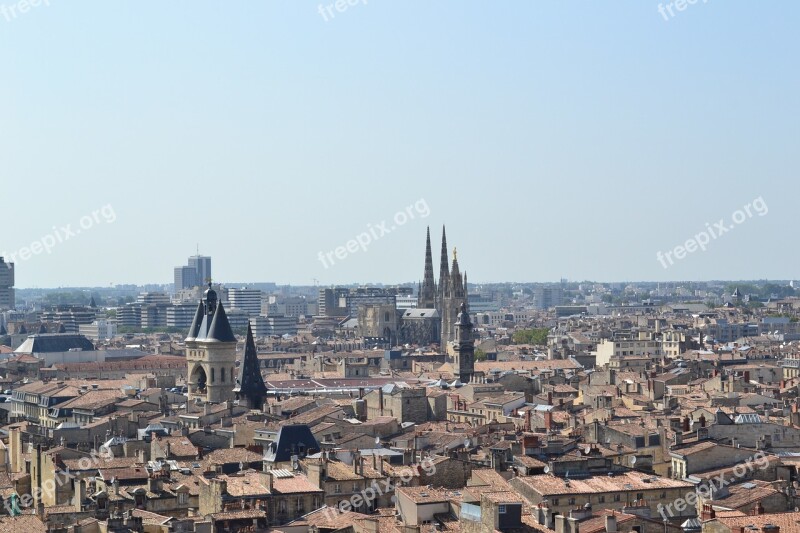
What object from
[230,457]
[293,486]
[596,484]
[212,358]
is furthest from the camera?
[212,358]

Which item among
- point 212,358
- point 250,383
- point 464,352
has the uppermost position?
point 212,358

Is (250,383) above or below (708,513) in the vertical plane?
above

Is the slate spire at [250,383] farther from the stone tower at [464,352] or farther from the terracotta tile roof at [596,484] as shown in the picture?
the terracotta tile roof at [596,484]

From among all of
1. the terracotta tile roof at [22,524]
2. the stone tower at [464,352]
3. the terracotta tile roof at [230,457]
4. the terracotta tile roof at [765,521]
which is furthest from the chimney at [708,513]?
the stone tower at [464,352]

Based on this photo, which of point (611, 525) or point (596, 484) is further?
→ point (596, 484)

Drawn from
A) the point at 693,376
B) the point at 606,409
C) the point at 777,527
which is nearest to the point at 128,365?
the point at 693,376

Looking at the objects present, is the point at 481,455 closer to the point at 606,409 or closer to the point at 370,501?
the point at 370,501

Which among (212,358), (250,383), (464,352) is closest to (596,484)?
(250,383)

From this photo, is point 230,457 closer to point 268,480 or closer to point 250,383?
point 268,480

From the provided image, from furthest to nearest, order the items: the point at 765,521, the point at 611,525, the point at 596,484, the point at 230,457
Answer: the point at 230,457
the point at 596,484
the point at 611,525
the point at 765,521
